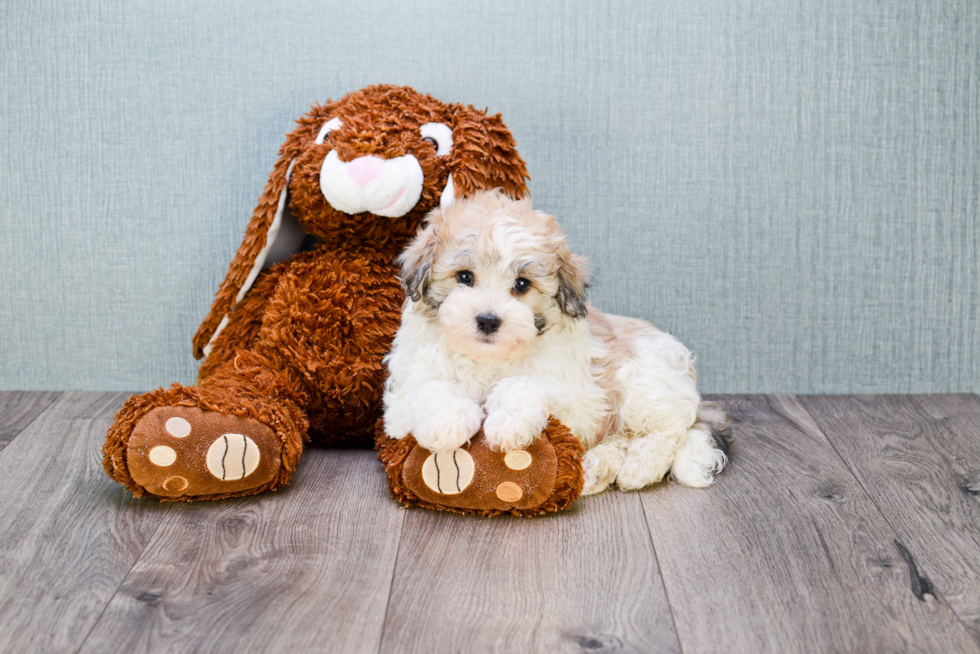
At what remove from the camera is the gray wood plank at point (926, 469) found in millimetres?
1551

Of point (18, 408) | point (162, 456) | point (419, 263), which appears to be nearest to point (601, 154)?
point (419, 263)

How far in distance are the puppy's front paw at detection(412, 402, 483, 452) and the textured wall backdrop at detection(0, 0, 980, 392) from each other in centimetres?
91

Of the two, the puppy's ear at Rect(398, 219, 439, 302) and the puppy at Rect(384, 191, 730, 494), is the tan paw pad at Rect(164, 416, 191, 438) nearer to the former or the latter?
the puppy at Rect(384, 191, 730, 494)

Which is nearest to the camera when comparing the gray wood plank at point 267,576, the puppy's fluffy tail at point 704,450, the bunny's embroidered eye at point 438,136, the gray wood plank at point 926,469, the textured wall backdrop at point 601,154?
the gray wood plank at point 267,576

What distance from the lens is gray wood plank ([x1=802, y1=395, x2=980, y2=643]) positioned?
1.55 meters

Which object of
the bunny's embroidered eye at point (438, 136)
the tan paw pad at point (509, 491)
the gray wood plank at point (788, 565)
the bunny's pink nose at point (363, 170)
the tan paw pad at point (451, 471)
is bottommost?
the gray wood plank at point (788, 565)

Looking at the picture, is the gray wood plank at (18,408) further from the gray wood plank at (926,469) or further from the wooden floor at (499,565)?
the gray wood plank at (926,469)

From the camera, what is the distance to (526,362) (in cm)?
181

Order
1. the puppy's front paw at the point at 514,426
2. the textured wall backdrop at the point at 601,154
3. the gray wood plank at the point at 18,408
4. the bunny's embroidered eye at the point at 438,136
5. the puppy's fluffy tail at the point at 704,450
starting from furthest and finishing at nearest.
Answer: the textured wall backdrop at the point at 601,154
the gray wood plank at the point at 18,408
the bunny's embroidered eye at the point at 438,136
the puppy's fluffy tail at the point at 704,450
the puppy's front paw at the point at 514,426

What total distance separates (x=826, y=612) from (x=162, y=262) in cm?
192

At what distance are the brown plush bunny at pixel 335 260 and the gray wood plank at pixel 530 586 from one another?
42cm

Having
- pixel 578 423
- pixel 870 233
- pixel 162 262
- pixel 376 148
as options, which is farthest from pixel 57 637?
pixel 870 233

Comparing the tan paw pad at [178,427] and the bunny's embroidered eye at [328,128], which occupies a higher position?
the bunny's embroidered eye at [328,128]

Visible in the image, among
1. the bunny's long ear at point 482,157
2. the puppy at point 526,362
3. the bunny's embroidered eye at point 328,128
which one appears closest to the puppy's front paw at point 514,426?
the puppy at point 526,362
